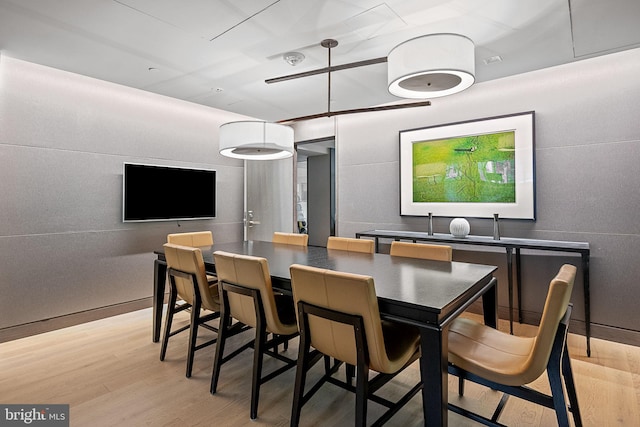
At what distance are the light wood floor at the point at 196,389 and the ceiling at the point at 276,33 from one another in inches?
101

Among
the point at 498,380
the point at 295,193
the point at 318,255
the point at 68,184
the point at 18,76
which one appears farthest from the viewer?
the point at 295,193

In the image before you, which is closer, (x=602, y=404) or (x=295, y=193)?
(x=602, y=404)

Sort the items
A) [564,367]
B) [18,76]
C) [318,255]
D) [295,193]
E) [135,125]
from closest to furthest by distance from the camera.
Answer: [564,367] < [318,255] < [18,76] < [135,125] < [295,193]

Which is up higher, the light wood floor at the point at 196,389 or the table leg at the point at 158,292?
the table leg at the point at 158,292

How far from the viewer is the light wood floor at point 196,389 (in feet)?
6.56

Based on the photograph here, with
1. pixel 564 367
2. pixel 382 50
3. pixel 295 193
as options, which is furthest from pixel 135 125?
pixel 564 367

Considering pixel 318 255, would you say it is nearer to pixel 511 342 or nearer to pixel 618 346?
pixel 511 342

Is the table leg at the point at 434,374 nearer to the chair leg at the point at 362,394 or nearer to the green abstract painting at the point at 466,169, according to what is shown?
the chair leg at the point at 362,394

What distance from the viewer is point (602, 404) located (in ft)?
6.91

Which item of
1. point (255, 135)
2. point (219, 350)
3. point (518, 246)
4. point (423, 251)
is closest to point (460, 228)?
point (518, 246)

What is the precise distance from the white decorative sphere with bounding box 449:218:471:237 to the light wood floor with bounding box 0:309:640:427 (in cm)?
134

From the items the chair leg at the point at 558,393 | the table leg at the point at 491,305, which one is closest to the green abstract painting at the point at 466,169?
the table leg at the point at 491,305

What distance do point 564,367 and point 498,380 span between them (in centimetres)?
57

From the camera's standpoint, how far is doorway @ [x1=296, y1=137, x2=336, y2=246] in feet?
23.8
